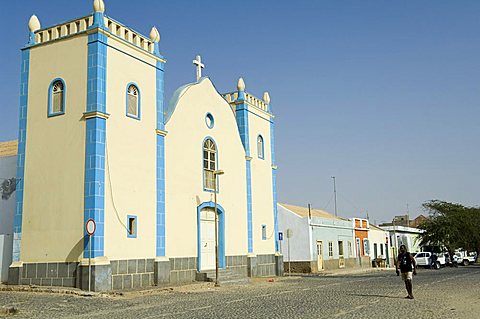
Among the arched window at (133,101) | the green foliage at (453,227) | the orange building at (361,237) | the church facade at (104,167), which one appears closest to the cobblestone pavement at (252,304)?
the church facade at (104,167)

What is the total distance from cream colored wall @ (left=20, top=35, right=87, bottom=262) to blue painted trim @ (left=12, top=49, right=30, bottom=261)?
0.19m

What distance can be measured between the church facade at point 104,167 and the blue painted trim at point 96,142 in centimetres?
4

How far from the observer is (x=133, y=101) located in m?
21.0

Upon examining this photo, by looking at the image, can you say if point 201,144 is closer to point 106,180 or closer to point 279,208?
point 106,180

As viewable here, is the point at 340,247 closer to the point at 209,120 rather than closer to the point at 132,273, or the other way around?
the point at 209,120

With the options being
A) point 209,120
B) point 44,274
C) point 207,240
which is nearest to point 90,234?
point 44,274

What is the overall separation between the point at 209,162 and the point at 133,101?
19.4 ft

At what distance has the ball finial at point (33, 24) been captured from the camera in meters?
21.1

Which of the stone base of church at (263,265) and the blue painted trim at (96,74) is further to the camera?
the stone base of church at (263,265)

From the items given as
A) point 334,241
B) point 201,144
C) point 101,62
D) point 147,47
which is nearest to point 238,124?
point 201,144

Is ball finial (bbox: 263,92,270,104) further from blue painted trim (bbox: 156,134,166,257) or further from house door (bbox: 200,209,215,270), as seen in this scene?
blue painted trim (bbox: 156,134,166,257)

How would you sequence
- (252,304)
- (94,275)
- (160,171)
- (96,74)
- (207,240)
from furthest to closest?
(207,240)
(160,171)
(96,74)
(94,275)
(252,304)

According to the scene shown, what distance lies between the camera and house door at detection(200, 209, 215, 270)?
24.4 meters

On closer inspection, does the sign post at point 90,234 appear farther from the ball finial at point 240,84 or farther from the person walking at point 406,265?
the ball finial at point 240,84
